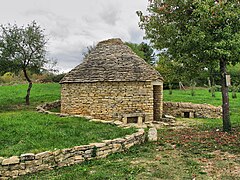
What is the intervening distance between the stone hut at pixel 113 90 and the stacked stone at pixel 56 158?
5483 millimetres

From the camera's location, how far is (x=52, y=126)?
9.39m

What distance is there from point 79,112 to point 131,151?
22.6ft

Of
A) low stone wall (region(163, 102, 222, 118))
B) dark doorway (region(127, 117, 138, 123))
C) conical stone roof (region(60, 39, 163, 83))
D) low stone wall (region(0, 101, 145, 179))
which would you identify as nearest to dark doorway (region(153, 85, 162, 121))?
conical stone roof (region(60, 39, 163, 83))

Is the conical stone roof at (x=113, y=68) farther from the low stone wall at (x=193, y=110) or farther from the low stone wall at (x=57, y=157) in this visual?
the low stone wall at (x=57, y=157)

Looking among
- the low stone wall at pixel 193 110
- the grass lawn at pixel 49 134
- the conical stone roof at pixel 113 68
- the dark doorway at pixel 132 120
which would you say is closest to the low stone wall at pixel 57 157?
the grass lawn at pixel 49 134

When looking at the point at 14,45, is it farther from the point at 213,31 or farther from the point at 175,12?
the point at 213,31

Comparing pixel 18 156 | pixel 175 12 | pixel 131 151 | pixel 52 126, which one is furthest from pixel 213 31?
pixel 18 156

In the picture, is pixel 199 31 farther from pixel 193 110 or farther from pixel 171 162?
pixel 193 110

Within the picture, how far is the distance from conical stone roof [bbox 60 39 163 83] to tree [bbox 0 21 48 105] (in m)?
5.28

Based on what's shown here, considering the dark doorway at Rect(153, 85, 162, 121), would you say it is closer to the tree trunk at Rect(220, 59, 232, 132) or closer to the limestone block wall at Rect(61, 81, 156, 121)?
the limestone block wall at Rect(61, 81, 156, 121)

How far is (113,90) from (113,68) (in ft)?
4.89

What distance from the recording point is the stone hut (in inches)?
516

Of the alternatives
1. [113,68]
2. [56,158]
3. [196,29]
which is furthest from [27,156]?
[113,68]

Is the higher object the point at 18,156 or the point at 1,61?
the point at 1,61
